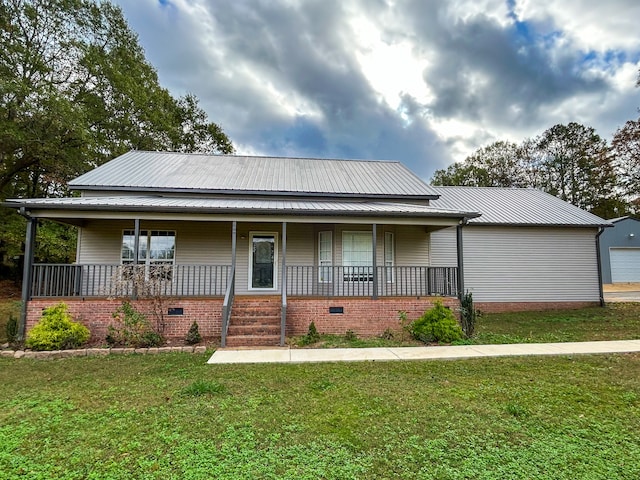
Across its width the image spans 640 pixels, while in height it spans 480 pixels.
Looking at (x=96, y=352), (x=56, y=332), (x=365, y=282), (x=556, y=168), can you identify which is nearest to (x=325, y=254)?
(x=365, y=282)

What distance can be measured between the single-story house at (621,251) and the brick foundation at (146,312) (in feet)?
84.0

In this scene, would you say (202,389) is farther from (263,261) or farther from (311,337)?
(263,261)

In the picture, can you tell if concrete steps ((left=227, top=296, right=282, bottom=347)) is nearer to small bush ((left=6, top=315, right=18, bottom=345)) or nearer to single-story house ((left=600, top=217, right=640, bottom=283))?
small bush ((left=6, top=315, right=18, bottom=345))

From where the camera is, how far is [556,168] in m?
33.4

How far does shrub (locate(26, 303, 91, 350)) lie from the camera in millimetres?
7398

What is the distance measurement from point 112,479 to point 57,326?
20.5 ft

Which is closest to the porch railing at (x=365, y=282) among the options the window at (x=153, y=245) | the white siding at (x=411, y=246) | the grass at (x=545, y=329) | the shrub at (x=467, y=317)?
the white siding at (x=411, y=246)

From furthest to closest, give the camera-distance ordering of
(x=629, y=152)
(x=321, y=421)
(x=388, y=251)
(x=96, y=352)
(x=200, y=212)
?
(x=629, y=152) < (x=388, y=251) < (x=200, y=212) < (x=96, y=352) < (x=321, y=421)

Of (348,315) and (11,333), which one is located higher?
(348,315)

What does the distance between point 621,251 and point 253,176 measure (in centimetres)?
2532

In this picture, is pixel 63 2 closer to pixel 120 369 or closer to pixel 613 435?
pixel 120 369

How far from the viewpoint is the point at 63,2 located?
57.3 ft

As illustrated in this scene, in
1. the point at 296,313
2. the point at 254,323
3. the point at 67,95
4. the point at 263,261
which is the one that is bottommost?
the point at 254,323

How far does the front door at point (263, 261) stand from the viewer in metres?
11.4
